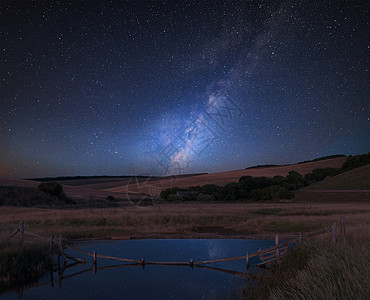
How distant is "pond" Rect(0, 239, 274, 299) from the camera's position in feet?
39.6

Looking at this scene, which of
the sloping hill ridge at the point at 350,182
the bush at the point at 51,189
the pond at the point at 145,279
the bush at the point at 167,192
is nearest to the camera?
the pond at the point at 145,279

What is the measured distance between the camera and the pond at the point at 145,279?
1206 cm

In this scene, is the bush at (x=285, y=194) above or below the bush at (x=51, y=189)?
below

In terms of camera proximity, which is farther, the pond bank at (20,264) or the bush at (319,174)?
the bush at (319,174)

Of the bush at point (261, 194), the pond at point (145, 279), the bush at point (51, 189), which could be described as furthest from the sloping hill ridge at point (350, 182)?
the pond at point (145, 279)

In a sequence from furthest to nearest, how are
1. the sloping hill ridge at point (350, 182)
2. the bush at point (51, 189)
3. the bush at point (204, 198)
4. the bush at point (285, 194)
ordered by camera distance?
1. the bush at point (204, 198)
2. the sloping hill ridge at point (350, 182)
3. the bush at point (285, 194)
4. the bush at point (51, 189)

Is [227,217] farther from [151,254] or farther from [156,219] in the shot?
[151,254]

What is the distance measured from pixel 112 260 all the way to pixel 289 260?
9471 mm

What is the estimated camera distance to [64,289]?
12773 mm

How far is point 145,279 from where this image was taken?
552 inches

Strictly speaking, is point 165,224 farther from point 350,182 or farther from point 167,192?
point 350,182

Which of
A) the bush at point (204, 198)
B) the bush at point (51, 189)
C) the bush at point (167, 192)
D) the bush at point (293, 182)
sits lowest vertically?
the bush at point (204, 198)

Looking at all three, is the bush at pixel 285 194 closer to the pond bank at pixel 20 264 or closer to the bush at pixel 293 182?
the bush at pixel 293 182

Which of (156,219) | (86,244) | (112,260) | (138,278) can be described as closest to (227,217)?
(156,219)
